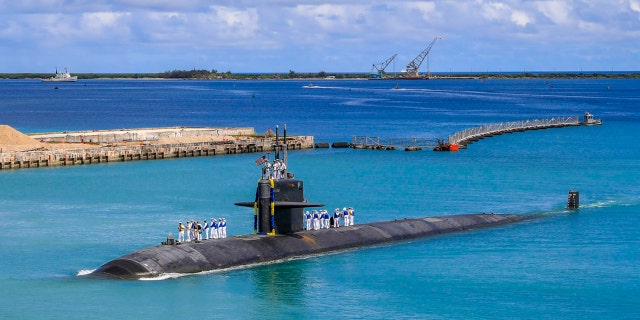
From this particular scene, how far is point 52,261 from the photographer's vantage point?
149ft

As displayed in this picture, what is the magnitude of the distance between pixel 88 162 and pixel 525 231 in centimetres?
4551

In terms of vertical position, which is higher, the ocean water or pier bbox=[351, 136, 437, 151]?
pier bbox=[351, 136, 437, 151]

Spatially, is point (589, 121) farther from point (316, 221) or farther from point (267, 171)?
point (267, 171)

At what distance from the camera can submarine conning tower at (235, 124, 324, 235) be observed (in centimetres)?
4369

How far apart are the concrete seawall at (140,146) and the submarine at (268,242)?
42.0m

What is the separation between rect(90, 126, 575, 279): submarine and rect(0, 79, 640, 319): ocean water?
21.1 inches

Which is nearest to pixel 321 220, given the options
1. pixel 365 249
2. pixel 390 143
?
pixel 365 249

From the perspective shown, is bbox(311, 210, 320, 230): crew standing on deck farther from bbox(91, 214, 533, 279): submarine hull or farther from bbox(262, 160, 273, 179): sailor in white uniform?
bbox(262, 160, 273, 179): sailor in white uniform

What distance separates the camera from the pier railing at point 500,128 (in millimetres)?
109750

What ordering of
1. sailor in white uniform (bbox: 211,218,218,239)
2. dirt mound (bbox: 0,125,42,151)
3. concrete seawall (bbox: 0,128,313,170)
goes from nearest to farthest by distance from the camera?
sailor in white uniform (bbox: 211,218,218,239) < concrete seawall (bbox: 0,128,313,170) < dirt mound (bbox: 0,125,42,151)

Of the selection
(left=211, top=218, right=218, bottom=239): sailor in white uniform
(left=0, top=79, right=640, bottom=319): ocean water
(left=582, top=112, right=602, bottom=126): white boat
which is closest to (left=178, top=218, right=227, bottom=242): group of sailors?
(left=211, top=218, right=218, bottom=239): sailor in white uniform

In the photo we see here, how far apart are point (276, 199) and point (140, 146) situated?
49662mm

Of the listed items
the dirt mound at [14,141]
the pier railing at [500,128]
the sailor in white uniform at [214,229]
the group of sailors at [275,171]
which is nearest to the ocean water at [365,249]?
the pier railing at [500,128]

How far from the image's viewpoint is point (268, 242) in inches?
1730
